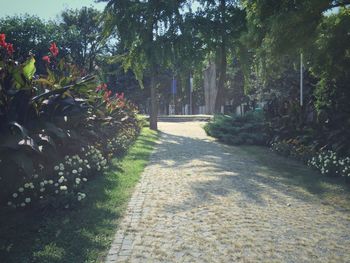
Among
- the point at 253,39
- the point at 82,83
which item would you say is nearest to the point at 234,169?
the point at 253,39

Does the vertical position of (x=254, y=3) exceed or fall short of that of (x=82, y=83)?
it exceeds it

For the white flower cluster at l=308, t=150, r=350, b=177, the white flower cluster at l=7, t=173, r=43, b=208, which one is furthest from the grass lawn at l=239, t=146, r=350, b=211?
the white flower cluster at l=7, t=173, r=43, b=208

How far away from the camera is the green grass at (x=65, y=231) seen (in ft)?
14.0

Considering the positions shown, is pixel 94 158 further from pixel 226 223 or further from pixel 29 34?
pixel 29 34

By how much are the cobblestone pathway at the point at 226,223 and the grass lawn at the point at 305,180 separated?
0.25 m

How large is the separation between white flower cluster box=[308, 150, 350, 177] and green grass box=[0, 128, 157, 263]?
505cm

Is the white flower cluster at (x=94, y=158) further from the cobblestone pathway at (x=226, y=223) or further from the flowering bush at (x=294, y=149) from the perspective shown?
the flowering bush at (x=294, y=149)

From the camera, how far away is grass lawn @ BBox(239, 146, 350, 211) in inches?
289

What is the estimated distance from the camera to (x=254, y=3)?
884 cm

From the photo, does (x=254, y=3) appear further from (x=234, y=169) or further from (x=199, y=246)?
(x=199, y=246)

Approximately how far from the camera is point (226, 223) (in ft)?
18.1

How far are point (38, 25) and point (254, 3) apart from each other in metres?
29.6

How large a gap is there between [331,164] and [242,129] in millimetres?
7826

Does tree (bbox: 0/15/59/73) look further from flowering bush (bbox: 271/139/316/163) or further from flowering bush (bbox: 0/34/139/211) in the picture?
flowering bush (bbox: 0/34/139/211)
